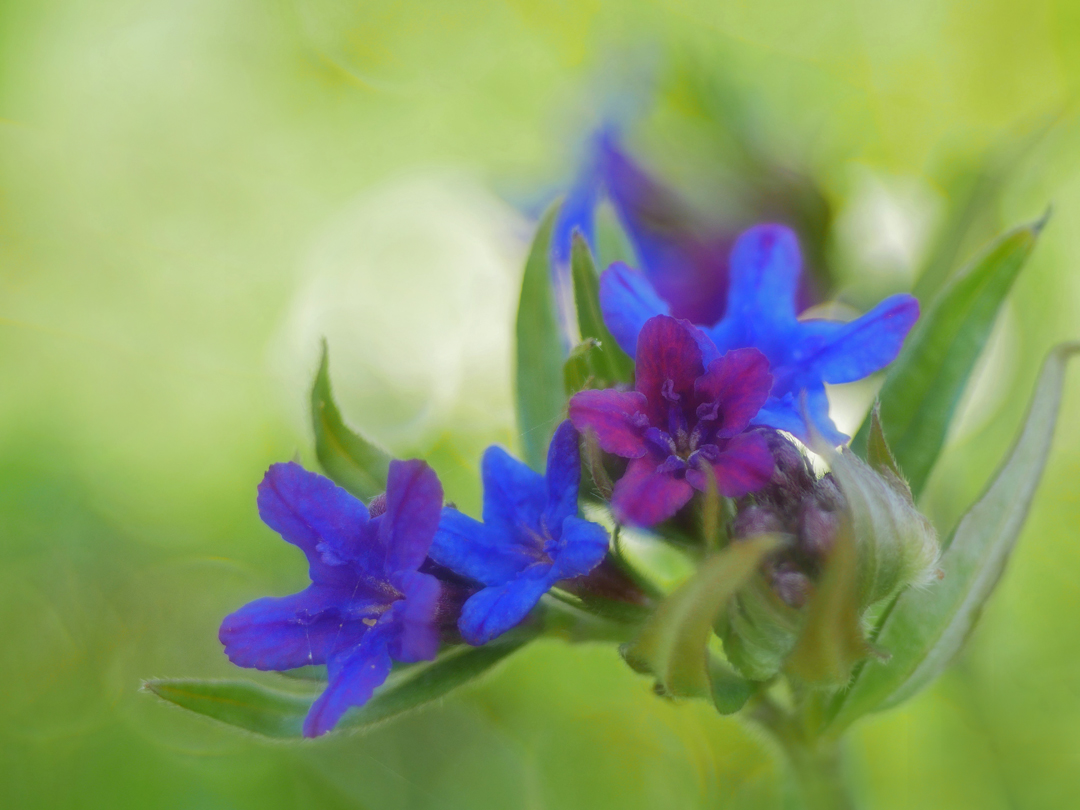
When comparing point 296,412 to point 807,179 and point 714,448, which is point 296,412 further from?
point 714,448

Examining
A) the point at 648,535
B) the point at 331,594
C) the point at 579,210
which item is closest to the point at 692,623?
the point at 648,535

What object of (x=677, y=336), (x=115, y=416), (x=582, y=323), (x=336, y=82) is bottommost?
(x=115, y=416)

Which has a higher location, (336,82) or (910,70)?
(910,70)

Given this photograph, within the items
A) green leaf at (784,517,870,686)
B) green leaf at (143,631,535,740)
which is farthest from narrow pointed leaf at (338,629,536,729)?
green leaf at (784,517,870,686)

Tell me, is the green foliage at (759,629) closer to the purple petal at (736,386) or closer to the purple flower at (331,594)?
the purple petal at (736,386)

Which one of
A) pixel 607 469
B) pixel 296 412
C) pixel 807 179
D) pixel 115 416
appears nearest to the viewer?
pixel 607 469

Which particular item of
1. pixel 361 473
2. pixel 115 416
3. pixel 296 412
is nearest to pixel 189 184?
pixel 115 416

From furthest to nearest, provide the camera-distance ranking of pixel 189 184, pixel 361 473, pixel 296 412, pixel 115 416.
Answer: pixel 189 184, pixel 115 416, pixel 296 412, pixel 361 473

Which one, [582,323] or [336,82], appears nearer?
[582,323]
